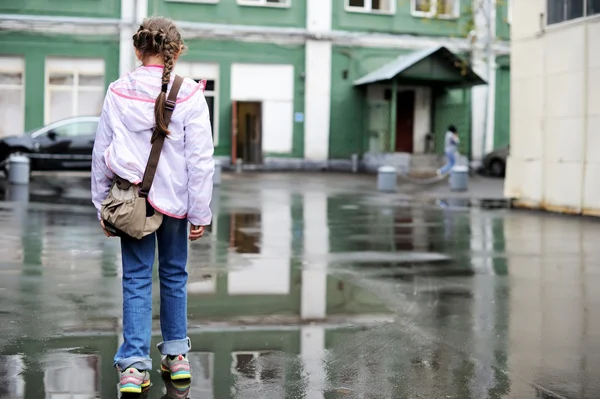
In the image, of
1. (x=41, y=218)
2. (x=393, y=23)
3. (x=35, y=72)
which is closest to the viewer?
(x=41, y=218)

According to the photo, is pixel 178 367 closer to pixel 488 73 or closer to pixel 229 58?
pixel 229 58

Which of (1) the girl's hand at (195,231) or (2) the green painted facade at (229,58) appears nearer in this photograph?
(1) the girl's hand at (195,231)

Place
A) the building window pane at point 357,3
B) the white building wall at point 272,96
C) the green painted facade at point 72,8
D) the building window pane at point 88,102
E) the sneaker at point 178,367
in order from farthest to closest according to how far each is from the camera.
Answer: the building window pane at point 357,3 → the white building wall at point 272,96 → the building window pane at point 88,102 → the green painted facade at point 72,8 → the sneaker at point 178,367

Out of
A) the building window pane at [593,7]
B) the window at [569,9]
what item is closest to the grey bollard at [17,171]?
the window at [569,9]

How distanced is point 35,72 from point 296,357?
26.4 metres

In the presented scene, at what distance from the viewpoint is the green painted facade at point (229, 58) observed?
3072 centimetres

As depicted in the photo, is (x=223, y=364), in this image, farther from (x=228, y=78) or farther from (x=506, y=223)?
(x=228, y=78)

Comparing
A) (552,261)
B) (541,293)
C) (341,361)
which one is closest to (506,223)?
(552,261)

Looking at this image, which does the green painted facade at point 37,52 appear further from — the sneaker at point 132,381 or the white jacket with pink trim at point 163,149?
the sneaker at point 132,381

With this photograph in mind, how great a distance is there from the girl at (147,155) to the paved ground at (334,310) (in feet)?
1.23

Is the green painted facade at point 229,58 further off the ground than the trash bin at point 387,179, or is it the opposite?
the green painted facade at point 229,58

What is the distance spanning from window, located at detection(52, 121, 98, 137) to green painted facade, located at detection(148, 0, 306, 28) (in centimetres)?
840

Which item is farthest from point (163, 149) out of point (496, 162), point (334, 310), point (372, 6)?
point (372, 6)

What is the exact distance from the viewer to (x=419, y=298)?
702 cm
